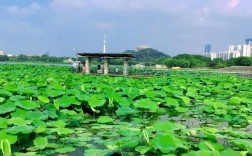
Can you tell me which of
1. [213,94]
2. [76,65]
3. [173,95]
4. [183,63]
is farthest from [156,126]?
[183,63]

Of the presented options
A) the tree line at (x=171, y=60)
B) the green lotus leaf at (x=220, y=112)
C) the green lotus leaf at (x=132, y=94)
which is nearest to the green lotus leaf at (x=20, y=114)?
the green lotus leaf at (x=132, y=94)

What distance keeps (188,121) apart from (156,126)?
1.80 meters

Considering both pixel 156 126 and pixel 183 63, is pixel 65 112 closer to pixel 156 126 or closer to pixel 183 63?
pixel 156 126

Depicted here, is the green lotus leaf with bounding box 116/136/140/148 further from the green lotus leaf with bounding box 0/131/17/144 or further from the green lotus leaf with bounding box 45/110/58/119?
the green lotus leaf with bounding box 45/110/58/119

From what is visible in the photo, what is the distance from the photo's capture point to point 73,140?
2975 mm

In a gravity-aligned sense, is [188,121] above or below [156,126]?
below

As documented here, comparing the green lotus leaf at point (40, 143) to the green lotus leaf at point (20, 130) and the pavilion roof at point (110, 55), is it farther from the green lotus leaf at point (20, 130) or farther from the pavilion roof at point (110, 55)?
the pavilion roof at point (110, 55)

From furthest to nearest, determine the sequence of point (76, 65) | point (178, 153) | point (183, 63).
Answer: point (183, 63) < point (76, 65) < point (178, 153)

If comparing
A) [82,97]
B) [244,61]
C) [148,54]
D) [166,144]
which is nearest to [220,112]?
[82,97]

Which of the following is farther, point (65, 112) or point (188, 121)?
point (188, 121)

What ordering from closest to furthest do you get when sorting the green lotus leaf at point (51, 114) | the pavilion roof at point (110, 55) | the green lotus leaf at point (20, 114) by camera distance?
the green lotus leaf at point (20, 114) < the green lotus leaf at point (51, 114) < the pavilion roof at point (110, 55)

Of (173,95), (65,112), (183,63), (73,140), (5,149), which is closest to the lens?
(5,149)

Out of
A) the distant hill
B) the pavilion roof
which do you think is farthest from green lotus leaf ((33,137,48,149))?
the distant hill

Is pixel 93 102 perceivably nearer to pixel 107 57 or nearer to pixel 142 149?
pixel 142 149
